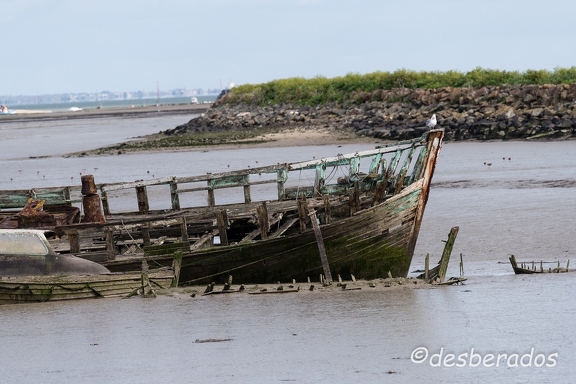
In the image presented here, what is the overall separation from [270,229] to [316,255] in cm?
161

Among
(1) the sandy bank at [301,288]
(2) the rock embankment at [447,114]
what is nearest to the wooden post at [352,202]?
(1) the sandy bank at [301,288]

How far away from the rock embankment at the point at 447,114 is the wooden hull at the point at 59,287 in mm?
34951

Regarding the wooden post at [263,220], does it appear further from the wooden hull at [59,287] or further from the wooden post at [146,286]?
the wooden hull at [59,287]

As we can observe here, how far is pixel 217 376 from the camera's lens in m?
11.6

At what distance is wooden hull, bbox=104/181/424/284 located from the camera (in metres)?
18.0

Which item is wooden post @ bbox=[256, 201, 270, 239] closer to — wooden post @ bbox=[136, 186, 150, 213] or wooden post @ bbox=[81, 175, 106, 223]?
wooden post @ bbox=[81, 175, 106, 223]

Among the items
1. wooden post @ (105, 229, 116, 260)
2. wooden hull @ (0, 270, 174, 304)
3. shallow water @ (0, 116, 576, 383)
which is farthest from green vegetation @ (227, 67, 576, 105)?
wooden hull @ (0, 270, 174, 304)

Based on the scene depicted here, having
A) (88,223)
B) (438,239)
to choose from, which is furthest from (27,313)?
(438,239)

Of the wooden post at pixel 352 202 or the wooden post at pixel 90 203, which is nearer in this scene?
the wooden post at pixel 90 203

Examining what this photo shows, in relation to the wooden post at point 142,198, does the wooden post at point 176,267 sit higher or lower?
lower

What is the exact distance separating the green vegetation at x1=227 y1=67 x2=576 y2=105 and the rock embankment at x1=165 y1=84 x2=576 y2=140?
1.97 metres

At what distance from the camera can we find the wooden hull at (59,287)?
16.6 meters

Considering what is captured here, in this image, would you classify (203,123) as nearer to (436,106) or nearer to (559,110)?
(436,106)

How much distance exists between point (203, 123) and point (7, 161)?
63.2 ft
